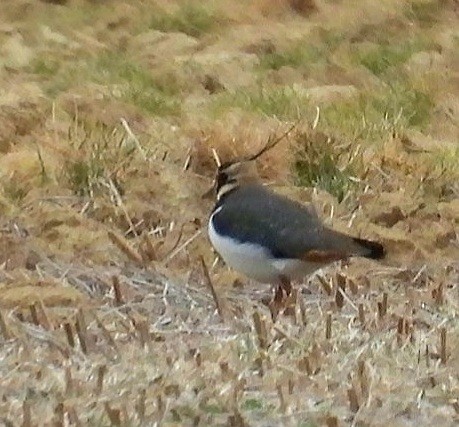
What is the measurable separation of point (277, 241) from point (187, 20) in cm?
497

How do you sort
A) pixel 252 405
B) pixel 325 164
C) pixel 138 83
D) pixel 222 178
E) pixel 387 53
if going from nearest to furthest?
pixel 252 405, pixel 222 178, pixel 325 164, pixel 138 83, pixel 387 53

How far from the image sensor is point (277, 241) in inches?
181

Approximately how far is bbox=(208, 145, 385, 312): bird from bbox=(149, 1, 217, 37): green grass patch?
4.57 meters

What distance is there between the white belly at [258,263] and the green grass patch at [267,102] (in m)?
2.41

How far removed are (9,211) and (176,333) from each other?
165 cm

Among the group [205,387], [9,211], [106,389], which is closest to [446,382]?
[205,387]

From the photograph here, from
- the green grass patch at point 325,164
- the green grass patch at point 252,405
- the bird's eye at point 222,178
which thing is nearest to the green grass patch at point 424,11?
the green grass patch at point 325,164

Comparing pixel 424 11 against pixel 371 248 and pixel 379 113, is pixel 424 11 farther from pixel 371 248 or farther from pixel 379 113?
pixel 371 248

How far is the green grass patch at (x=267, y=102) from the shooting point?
23.5ft

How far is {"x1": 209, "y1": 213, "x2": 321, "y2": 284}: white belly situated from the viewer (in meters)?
4.57

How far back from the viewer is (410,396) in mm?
3725

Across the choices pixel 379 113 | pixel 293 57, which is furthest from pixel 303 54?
pixel 379 113

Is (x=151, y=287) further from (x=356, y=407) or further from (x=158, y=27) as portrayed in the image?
(x=158, y=27)

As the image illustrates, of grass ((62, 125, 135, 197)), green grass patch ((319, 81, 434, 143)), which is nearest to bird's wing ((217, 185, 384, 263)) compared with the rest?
grass ((62, 125, 135, 197))
